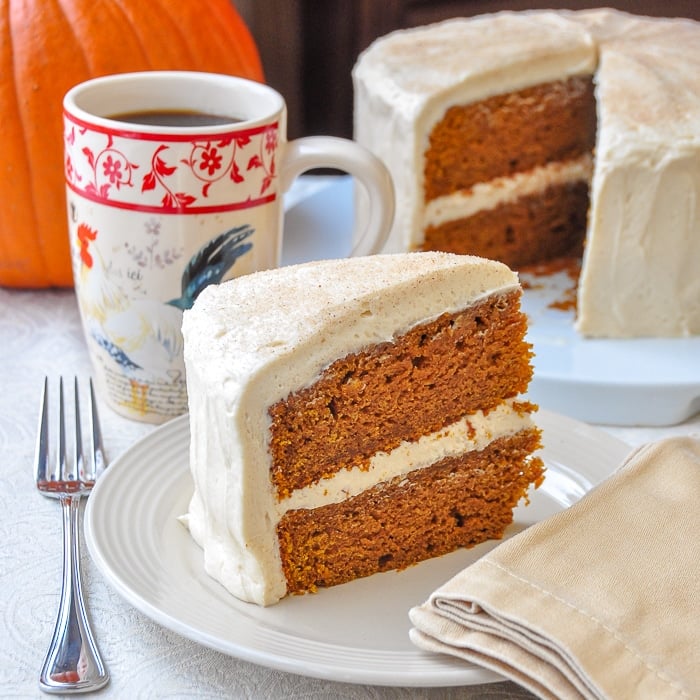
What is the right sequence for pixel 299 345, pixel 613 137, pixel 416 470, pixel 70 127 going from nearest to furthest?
pixel 299 345, pixel 416 470, pixel 70 127, pixel 613 137

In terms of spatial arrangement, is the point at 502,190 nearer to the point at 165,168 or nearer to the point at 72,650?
the point at 165,168

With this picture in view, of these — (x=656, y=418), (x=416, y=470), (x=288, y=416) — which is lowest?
(x=656, y=418)

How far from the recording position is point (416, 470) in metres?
1.44

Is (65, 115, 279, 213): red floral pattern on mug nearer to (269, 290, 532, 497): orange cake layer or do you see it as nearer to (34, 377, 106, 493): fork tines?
(34, 377, 106, 493): fork tines

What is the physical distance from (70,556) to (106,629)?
12 centimetres

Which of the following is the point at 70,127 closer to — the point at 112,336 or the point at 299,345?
the point at 112,336

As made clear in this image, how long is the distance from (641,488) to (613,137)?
0.91 metres

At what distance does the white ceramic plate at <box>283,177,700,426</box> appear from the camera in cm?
179

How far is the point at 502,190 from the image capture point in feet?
8.11

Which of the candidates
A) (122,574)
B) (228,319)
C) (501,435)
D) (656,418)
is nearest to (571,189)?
(656,418)

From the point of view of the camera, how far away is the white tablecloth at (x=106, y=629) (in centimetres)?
117

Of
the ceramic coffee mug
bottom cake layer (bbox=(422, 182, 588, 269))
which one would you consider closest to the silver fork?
the ceramic coffee mug

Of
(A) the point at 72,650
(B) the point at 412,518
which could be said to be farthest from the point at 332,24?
(A) the point at 72,650

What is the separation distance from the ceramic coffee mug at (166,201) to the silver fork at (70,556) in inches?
4.3
